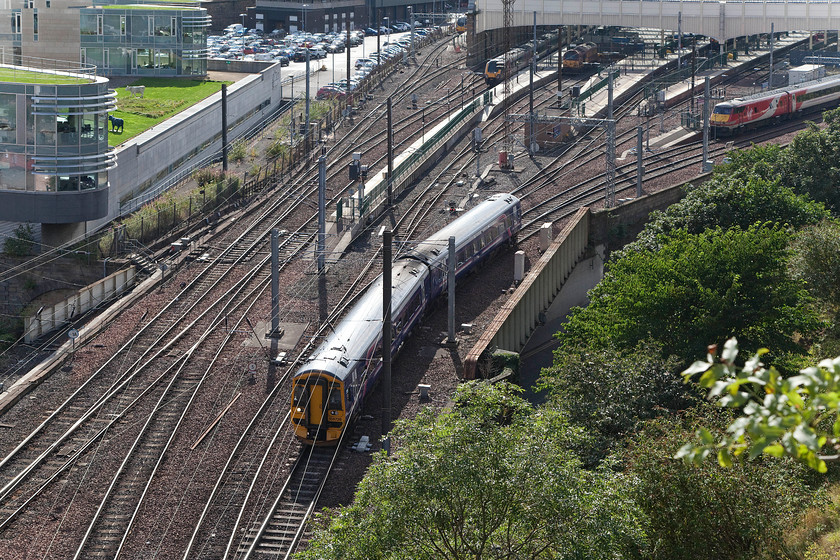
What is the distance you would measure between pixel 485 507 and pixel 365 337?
16072 millimetres

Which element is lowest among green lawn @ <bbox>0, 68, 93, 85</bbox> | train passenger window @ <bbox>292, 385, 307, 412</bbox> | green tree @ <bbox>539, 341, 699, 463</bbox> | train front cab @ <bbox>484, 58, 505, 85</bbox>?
train passenger window @ <bbox>292, 385, 307, 412</bbox>

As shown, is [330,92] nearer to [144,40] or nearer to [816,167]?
[144,40]

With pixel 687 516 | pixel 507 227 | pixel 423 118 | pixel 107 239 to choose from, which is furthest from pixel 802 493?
pixel 423 118

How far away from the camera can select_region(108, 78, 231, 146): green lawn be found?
199ft

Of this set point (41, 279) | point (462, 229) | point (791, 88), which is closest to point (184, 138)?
point (41, 279)

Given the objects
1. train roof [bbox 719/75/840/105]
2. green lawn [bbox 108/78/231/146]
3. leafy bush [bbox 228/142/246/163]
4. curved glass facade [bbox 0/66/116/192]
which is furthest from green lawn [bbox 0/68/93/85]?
train roof [bbox 719/75/840/105]

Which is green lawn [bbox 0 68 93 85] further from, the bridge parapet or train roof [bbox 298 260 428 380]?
the bridge parapet

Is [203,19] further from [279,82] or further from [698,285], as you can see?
[698,285]

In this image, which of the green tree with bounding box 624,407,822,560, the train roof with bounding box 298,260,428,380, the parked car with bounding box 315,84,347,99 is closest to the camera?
the green tree with bounding box 624,407,822,560

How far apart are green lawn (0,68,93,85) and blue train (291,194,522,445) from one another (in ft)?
60.1

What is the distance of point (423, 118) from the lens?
232 feet

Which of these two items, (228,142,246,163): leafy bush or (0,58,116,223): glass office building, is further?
(228,142,246,163): leafy bush

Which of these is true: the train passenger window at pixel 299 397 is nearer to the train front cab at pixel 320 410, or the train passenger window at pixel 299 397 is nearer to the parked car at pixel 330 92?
the train front cab at pixel 320 410

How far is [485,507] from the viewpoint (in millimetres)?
16562
